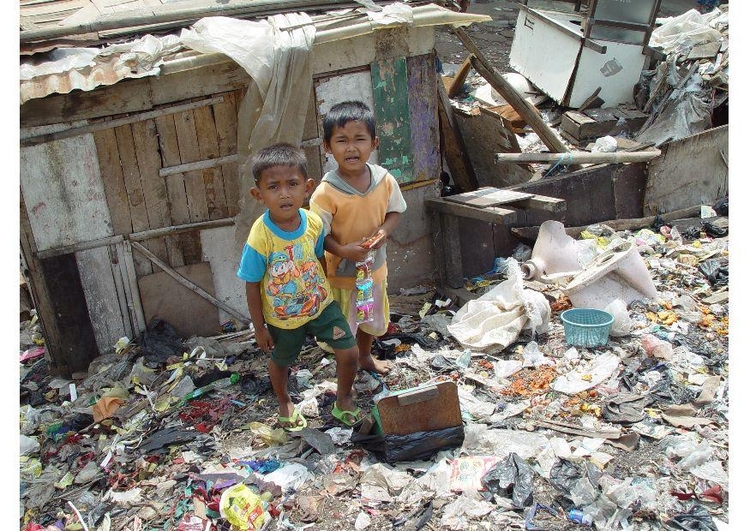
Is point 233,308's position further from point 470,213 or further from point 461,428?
point 461,428

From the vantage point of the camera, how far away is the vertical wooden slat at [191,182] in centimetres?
548

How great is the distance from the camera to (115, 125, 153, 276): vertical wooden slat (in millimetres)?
5355

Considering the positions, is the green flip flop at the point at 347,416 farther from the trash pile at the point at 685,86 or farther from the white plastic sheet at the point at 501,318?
the trash pile at the point at 685,86

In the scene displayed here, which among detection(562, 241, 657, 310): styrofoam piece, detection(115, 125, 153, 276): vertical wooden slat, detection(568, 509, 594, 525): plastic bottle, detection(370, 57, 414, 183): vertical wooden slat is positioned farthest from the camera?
detection(370, 57, 414, 183): vertical wooden slat

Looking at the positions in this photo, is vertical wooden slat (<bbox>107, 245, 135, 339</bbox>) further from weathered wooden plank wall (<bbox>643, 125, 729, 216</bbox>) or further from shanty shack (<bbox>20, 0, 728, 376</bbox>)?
weathered wooden plank wall (<bbox>643, 125, 729, 216</bbox>)

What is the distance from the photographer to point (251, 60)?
5.16 m

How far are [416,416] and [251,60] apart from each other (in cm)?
278

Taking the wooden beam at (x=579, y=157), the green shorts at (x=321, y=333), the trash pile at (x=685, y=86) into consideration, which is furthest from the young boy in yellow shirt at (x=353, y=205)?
the trash pile at (x=685, y=86)

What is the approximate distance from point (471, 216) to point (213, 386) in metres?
2.38

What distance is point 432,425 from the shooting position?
4.15m

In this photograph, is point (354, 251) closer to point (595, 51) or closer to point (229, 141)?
point (229, 141)

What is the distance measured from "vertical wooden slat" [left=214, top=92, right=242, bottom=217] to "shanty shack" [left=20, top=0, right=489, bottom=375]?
0.01 m

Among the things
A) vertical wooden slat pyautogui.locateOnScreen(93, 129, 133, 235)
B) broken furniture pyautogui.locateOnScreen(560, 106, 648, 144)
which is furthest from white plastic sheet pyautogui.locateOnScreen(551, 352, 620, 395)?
broken furniture pyautogui.locateOnScreen(560, 106, 648, 144)

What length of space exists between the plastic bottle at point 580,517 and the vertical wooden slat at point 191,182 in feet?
11.4
